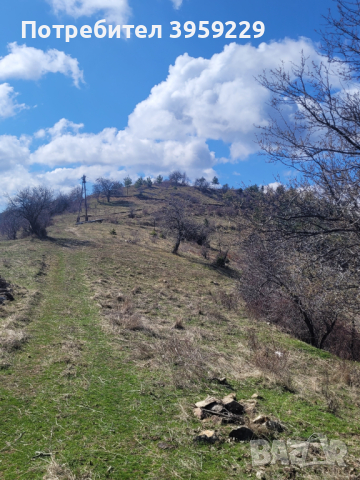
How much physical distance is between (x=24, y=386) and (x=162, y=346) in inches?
114

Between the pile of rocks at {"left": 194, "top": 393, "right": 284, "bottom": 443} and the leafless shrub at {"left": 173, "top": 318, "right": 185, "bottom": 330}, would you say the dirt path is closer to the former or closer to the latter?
the pile of rocks at {"left": 194, "top": 393, "right": 284, "bottom": 443}

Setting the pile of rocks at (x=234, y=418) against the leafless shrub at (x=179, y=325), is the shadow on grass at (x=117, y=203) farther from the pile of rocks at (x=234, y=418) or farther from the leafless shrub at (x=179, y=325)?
the pile of rocks at (x=234, y=418)

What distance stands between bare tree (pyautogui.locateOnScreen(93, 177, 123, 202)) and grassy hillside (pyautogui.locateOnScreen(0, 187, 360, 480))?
7498cm

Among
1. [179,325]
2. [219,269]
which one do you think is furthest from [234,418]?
[219,269]

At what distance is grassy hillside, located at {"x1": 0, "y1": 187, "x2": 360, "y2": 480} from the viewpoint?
354 centimetres

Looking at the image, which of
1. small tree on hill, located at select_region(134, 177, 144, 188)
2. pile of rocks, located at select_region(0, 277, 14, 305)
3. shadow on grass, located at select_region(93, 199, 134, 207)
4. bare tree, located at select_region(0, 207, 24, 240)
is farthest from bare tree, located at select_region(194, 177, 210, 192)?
pile of rocks, located at select_region(0, 277, 14, 305)

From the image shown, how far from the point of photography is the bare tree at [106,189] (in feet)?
281

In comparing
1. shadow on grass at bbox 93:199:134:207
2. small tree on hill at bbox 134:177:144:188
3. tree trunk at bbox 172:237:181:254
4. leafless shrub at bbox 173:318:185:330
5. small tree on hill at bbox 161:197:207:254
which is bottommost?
leafless shrub at bbox 173:318:185:330

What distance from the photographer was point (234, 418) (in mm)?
4430

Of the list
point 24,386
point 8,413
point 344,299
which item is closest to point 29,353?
point 24,386

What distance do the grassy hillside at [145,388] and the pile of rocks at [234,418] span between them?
5 cm

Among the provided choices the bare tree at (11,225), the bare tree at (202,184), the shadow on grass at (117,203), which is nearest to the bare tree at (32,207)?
the bare tree at (11,225)

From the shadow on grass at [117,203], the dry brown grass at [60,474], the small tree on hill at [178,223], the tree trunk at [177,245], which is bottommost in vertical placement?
the dry brown grass at [60,474]

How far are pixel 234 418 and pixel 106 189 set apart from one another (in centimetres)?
8503
